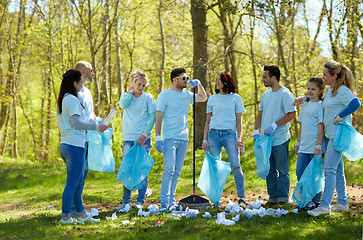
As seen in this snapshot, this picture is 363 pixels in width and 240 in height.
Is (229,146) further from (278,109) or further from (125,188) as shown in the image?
(125,188)

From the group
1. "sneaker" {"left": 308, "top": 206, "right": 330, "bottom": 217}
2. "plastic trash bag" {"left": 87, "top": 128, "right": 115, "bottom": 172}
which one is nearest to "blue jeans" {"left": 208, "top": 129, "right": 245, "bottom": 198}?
"sneaker" {"left": 308, "top": 206, "right": 330, "bottom": 217}

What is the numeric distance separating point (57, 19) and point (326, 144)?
1413 centimetres

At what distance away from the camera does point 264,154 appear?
221 inches

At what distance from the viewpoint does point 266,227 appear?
4.50 m

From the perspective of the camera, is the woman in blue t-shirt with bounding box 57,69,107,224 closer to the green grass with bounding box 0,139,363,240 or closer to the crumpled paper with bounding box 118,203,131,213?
the green grass with bounding box 0,139,363,240

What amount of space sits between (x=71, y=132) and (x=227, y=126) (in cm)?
217

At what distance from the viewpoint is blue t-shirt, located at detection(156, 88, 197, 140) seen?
18.5 feet

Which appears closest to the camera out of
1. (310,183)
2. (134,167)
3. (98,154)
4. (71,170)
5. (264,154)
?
(71,170)

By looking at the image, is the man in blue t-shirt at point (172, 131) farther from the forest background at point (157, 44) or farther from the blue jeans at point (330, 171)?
the forest background at point (157, 44)

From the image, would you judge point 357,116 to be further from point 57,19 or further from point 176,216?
point 57,19

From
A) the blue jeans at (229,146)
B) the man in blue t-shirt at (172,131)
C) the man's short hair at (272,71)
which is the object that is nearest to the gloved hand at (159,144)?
the man in blue t-shirt at (172,131)

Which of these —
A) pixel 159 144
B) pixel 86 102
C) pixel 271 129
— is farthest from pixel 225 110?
pixel 86 102

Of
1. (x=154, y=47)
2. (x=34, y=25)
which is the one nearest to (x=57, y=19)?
(x=34, y=25)

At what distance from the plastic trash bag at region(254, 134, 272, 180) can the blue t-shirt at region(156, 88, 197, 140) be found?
102 cm
